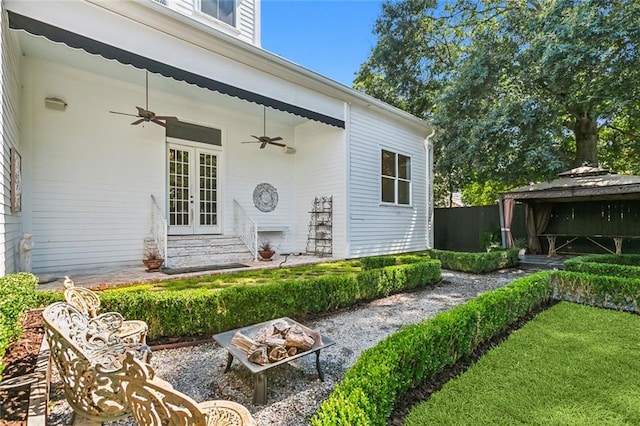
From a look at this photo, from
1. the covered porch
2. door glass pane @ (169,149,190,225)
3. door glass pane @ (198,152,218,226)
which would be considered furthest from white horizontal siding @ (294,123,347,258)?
door glass pane @ (169,149,190,225)

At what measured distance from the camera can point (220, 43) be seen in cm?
584

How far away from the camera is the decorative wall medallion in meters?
9.16

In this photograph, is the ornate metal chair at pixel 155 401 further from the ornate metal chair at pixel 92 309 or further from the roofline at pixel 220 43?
the roofline at pixel 220 43

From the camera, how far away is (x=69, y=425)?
197 centimetres

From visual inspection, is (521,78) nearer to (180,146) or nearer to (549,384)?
(549,384)

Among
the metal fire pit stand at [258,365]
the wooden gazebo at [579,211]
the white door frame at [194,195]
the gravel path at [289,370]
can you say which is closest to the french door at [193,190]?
the white door frame at [194,195]

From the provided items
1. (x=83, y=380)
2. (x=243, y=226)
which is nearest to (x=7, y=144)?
(x=83, y=380)

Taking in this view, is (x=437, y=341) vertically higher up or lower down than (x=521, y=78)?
lower down

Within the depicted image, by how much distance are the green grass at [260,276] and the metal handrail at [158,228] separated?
4.76 feet

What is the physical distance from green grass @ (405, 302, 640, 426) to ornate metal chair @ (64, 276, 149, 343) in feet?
7.90

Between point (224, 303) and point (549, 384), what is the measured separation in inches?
130

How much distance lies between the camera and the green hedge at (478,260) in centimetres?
754

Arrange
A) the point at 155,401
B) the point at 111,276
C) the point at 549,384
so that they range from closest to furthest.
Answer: the point at 155,401 < the point at 549,384 < the point at 111,276

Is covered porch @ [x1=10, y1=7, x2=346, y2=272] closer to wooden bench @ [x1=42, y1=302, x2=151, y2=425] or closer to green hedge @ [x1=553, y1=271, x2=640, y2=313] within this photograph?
wooden bench @ [x1=42, y1=302, x2=151, y2=425]
